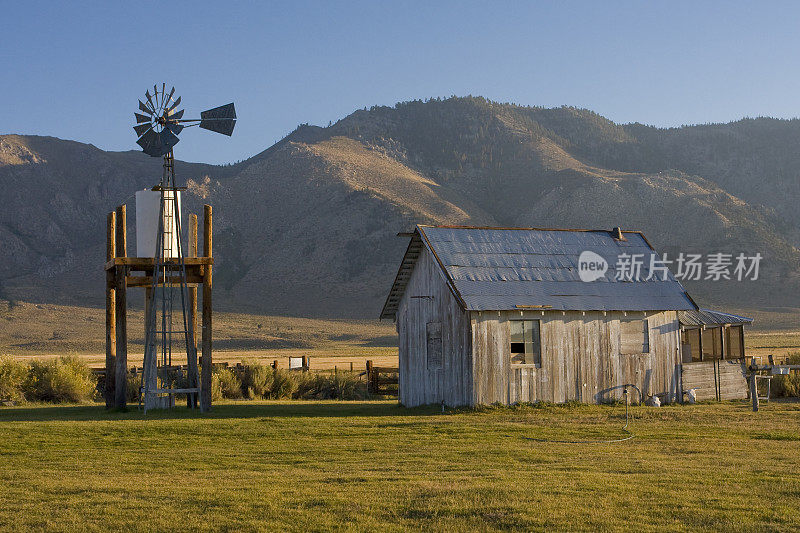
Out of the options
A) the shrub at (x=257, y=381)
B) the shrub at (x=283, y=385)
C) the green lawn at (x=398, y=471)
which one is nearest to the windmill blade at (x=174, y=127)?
the green lawn at (x=398, y=471)

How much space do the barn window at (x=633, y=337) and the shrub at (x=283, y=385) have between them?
36.0ft

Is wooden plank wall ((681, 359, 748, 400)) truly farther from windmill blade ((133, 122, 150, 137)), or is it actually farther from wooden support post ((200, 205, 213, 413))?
windmill blade ((133, 122, 150, 137))

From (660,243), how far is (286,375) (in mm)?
82332

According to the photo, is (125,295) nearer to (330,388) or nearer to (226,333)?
(330,388)

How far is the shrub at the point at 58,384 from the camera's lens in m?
26.2

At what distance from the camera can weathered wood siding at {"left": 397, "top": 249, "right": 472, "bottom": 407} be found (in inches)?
882

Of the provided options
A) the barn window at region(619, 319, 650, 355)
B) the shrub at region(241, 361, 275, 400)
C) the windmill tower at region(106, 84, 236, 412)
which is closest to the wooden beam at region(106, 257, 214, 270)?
the windmill tower at region(106, 84, 236, 412)

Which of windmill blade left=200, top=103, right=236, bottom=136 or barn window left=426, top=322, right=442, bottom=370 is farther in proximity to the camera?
barn window left=426, top=322, right=442, bottom=370

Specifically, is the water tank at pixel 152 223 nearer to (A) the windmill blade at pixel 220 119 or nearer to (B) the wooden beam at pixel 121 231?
(B) the wooden beam at pixel 121 231

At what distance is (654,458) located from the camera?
13.8 meters

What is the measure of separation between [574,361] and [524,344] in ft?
4.60

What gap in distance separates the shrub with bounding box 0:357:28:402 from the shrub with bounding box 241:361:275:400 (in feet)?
21.5

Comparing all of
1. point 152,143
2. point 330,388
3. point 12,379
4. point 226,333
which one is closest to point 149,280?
point 152,143

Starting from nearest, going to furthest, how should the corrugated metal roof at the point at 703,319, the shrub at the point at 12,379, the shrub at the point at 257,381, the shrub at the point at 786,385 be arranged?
the shrub at the point at 12,379 → the corrugated metal roof at the point at 703,319 → the shrub at the point at 786,385 → the shrub at the point at 257,381
